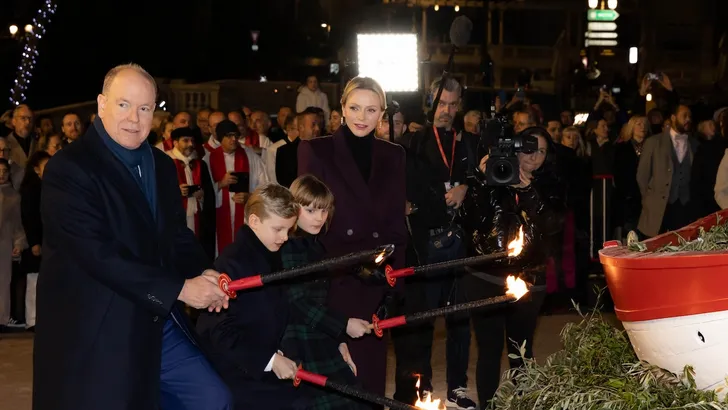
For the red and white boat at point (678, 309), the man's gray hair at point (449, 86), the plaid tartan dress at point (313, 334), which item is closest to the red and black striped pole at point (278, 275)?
the plaid tartan dress at point (313, 334)

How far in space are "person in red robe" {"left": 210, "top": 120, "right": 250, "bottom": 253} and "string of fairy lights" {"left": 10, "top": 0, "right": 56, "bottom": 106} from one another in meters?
14.0

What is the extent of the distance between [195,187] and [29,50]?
51.2 ft

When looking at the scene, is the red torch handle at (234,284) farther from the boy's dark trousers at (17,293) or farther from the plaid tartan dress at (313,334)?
the boy's dark trousers at (17,293)

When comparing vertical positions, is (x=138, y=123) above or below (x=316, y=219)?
above

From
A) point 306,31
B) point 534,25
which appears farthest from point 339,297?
point 534,25

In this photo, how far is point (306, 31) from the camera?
49.3 m

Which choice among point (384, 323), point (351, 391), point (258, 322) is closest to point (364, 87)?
point (384, 323)

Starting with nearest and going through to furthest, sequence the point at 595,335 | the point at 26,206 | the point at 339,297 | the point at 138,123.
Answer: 1. the point at 138,123
2. the point at 595,335
3. the point at 339,297
4. the point at 26,206

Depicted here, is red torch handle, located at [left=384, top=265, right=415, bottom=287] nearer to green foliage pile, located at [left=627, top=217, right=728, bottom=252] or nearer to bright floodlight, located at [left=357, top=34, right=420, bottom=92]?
green foliage pile, located at [left=627, top=217, right=728, bottom=252]

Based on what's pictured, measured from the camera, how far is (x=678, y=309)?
15.9 ft

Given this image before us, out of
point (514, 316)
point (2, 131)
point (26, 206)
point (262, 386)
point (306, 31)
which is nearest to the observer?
point (262, 386)

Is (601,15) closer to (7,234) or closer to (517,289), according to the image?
(7,234)

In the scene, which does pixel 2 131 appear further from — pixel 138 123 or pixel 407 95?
pixel 138 123

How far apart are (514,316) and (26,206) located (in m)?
5.66
